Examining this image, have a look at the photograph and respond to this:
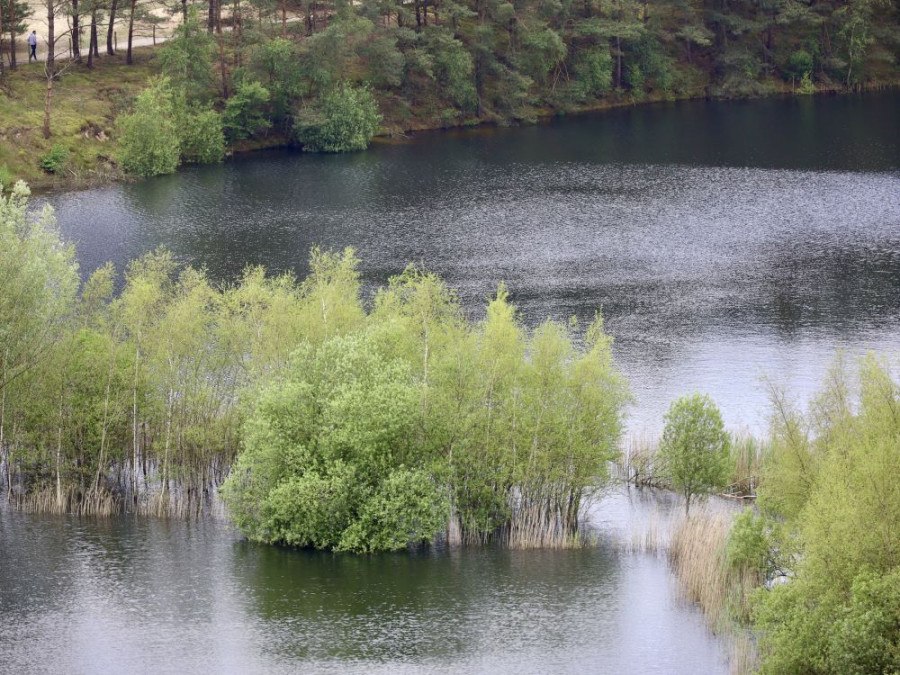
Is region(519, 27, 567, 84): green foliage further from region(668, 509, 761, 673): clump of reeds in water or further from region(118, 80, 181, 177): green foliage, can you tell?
region(668, 509, 761, 673): clump of reeds in water

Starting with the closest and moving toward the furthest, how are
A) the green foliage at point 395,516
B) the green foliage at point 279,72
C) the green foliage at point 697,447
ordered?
1. the green foliage at point 395,516
2. the green foliage at point 697,447
3. the green foliage at point 279,72

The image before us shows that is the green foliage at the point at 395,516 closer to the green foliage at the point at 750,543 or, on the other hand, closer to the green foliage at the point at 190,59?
the green foliage at the point at 750,543

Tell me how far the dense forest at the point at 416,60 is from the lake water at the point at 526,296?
13.8 feet

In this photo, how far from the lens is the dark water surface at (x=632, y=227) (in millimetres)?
68812

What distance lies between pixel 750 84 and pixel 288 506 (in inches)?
4046

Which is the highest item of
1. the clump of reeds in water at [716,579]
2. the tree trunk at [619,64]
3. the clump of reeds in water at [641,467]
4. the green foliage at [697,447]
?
the tree trunk at [619,64]

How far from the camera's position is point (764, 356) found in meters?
65.8

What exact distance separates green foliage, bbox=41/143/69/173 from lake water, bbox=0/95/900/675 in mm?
5654

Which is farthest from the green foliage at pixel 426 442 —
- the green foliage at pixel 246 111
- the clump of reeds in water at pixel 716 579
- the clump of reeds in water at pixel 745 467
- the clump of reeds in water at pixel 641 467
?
the green foliage at pixel 246 111

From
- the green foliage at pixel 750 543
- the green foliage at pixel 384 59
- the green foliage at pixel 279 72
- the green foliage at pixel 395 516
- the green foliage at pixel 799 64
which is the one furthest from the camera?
the green foliage at pixel 799 64

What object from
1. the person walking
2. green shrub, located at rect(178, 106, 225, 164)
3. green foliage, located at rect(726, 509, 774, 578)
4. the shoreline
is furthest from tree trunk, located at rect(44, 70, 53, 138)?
green foliage, located at rect(726, 509, 774, 578)

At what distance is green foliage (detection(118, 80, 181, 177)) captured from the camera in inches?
4048

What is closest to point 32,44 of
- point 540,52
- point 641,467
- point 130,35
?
point 130,35

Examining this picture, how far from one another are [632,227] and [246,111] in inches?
1603
